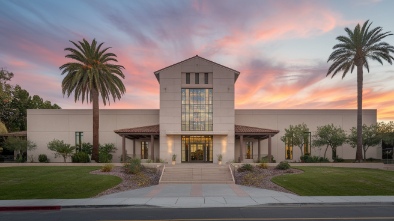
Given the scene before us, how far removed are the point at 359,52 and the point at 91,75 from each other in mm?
33522

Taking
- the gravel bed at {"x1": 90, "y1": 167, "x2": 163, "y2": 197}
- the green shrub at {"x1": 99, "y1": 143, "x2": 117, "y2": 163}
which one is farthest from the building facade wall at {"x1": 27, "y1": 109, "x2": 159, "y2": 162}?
the gravel bed at {"x1": 90, "y1": 167, "x2": 163, "y2": 197}

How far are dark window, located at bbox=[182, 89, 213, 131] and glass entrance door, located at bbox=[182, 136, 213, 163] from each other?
4.48 feet

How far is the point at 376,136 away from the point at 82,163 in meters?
37.6

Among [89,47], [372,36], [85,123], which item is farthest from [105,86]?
[372,36]

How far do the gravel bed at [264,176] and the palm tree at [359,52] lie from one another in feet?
56.4

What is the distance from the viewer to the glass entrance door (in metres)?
42.5

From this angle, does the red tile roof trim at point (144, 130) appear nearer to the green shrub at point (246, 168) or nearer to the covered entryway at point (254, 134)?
the covered entryway at point (254, 134)

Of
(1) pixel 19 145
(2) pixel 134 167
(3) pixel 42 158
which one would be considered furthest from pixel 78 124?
(2) pixel 134 167

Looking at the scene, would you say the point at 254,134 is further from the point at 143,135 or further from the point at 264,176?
the point at 143,135

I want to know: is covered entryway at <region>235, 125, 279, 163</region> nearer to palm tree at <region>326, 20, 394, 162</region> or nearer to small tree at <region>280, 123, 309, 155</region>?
small tree at <region>280, 123, 309, 155</region>

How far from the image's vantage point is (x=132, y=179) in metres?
28.4

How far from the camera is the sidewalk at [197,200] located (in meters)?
18.0

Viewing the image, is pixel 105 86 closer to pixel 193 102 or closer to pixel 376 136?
pixel 193 102

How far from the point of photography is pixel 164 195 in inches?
858
